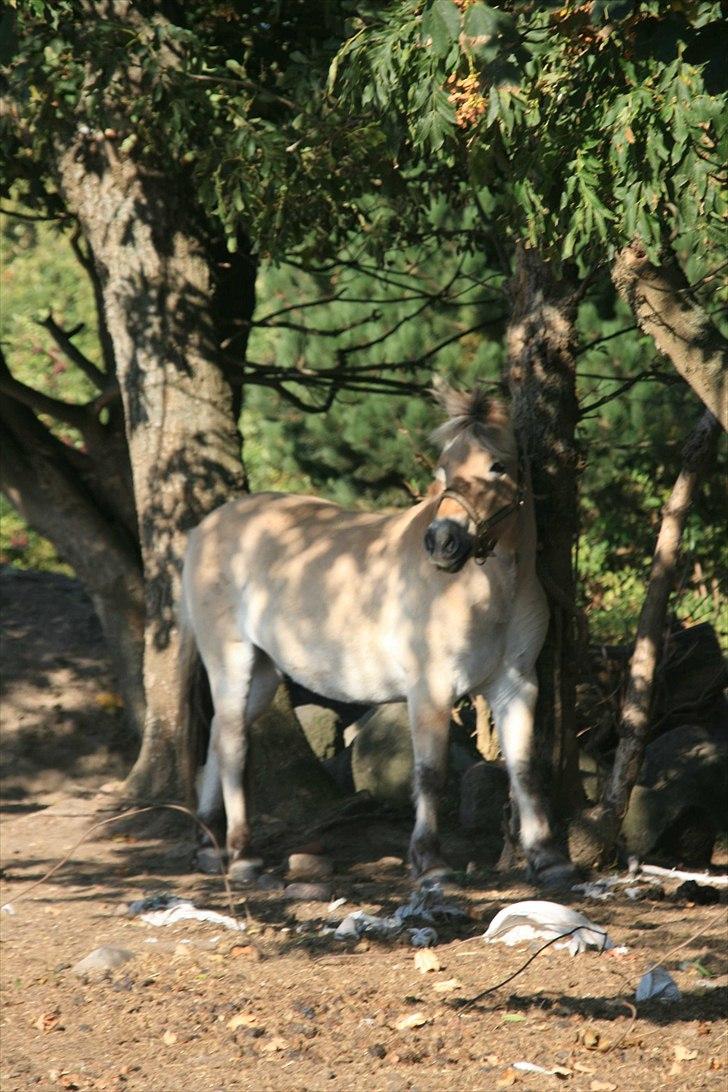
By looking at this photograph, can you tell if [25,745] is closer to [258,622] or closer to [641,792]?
[258,622]

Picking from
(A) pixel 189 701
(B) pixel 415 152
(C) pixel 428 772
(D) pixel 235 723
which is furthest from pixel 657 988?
(B) pixel 415 152

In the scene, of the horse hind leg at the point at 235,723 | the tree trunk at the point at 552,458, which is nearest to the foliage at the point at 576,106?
the tree trunk at the point at 552,458

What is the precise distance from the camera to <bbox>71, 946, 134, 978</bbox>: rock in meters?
5.55

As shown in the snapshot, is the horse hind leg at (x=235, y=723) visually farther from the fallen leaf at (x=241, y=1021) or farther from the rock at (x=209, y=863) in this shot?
the fallen leaf at (x=241, y=1021)

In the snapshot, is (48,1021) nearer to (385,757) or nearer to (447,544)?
(447,544)

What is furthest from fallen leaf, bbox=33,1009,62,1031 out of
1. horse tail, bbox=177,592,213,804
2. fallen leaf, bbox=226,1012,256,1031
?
horse tail, bbox=177,592,213,804

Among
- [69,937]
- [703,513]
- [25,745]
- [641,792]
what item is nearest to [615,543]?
[703,513]

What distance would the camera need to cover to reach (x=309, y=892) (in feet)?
22.1

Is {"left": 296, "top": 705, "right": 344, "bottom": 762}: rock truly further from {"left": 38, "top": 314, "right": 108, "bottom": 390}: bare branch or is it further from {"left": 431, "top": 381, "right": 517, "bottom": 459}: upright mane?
{"left": 431, "top": 381, "right": 517, "bottom": 459}: upright mane

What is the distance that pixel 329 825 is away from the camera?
7.85m

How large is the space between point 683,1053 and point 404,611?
279 cm

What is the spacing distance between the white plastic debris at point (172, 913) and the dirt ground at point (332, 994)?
0.22 feet

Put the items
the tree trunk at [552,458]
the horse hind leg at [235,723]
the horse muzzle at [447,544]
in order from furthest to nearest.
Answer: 1. the horse hind leg at [235,723]
2. the tree trunk at [552,458]
3. the horse muzzle at [447,544]

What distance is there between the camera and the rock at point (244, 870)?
23.7 ft
